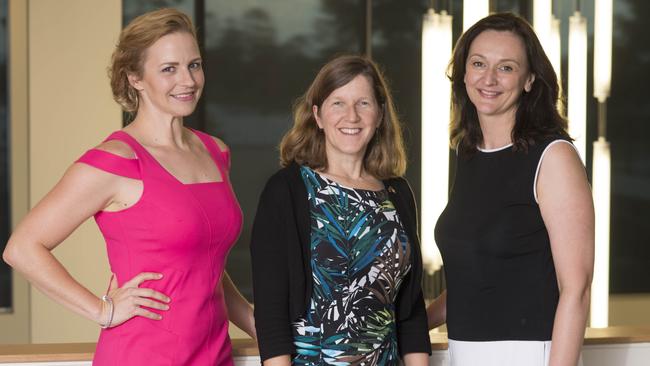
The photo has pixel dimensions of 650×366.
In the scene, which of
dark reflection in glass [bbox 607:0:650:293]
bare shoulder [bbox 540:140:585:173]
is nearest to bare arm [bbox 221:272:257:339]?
bare shoulder [bbox 540:140:585:173]

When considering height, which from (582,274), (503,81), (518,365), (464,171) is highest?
(503,81)

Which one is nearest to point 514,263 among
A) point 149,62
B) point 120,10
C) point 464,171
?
point 464,171

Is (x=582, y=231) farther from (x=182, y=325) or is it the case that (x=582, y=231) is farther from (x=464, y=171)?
(x=182, y=325)

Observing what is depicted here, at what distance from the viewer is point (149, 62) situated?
211 centimetres

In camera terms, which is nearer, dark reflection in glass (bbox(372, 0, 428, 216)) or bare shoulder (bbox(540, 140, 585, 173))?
bare shoulder (bbox(540, 140, 585, 173))

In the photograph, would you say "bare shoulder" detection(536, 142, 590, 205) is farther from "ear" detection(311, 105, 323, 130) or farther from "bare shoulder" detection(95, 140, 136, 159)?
"bare shoulder" detection(95, 140, 136, 159)

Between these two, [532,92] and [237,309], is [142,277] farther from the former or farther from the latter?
[532,92]

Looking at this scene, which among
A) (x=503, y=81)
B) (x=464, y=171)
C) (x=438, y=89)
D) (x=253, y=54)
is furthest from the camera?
(x=253, y=54)

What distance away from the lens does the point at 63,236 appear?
2.04m

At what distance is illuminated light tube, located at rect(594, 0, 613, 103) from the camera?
376cm

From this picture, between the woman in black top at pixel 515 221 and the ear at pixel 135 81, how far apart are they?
0.78m

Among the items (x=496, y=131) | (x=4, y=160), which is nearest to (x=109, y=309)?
(x=496, y=131)

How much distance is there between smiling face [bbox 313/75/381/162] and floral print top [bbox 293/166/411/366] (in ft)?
0.30

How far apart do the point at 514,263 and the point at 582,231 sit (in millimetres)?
183
